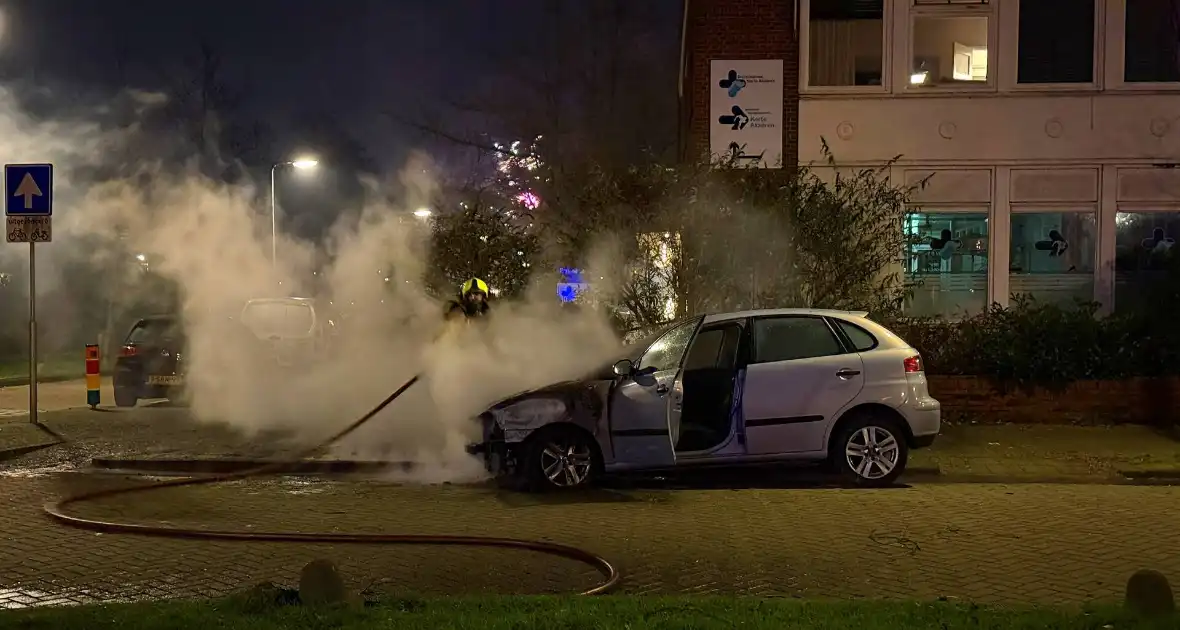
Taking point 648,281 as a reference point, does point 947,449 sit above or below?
below

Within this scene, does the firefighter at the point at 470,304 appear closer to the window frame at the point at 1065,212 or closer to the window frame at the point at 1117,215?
the window frame at the point at 1065,212

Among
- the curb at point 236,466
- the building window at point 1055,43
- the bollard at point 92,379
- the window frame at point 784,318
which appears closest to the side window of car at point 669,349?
the window frame at point 784,318

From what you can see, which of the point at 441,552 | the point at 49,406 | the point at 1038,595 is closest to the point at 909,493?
the point at 1038,595

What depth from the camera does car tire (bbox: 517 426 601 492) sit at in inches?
365

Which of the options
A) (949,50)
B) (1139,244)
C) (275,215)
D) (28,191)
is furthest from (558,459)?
(275,215)

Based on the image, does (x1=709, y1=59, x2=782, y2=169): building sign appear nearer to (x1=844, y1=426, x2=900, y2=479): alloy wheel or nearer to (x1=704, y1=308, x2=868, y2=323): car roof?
(x1=704, y1=308, x2=868, y2=323): car roof

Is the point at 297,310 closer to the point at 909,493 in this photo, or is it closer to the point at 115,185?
the point at 115,185

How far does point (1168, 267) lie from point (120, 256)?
1809cm

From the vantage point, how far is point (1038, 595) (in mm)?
5984

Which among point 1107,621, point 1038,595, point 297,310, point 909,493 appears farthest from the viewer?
point 297,310

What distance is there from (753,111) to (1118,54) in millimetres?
5014

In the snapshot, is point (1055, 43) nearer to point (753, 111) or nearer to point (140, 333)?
point (753, 111)

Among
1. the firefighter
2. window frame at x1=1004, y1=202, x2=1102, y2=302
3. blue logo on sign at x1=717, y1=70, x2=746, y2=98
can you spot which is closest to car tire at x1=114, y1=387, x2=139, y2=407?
the firefighter

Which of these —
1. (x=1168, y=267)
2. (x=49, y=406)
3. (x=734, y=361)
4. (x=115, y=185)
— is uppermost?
(x=115, y=185)
